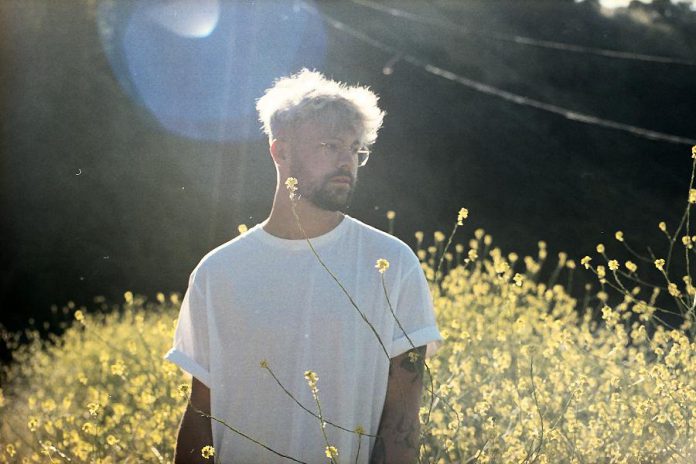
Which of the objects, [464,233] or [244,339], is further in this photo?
[464,233]

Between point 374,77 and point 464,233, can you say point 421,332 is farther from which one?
A: point 374,77

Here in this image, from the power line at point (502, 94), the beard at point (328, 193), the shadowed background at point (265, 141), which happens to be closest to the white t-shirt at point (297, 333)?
the beard at point (328, 193)

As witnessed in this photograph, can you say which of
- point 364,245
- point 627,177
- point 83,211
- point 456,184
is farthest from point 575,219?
point 364,245

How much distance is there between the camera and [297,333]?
306 cm

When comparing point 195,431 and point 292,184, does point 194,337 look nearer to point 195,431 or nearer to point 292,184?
point 195,431

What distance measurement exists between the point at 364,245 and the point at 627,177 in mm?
8186

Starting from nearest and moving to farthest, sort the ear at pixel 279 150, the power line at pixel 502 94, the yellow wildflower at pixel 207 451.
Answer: the yellow wildflower at pixel 207 451 < the ear at pixel 279 150 < the power line at pixel 502 94

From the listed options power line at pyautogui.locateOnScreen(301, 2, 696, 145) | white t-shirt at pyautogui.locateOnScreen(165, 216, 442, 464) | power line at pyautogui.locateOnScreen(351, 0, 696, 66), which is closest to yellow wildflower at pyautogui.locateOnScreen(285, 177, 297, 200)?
white t-shirt at pyautogui.locateOnScreen(165, 216, 442, 464)

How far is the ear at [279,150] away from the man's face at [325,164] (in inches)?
1.5

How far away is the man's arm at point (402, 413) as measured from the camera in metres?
2.93

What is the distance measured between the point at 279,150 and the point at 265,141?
28.4 feet

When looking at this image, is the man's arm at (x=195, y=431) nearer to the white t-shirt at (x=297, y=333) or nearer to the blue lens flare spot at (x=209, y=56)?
the white t-shirt at (x=297, y=333)

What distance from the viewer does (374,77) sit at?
44.5ft

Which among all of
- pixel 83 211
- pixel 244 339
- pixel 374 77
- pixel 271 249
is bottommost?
pixel 83 211
